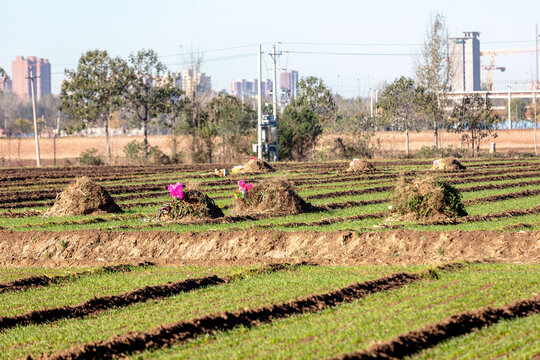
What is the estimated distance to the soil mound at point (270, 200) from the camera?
2394 centimetres

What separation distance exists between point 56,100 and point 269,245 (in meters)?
189

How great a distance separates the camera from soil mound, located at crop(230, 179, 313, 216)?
23938mm

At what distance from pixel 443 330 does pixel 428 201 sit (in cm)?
1196

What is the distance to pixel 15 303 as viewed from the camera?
42.4 ft

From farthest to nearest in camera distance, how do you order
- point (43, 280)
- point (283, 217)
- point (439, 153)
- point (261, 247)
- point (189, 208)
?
point (439, 153), point (283, 217), point (189, 208), point (261, 247), point (43, 280)

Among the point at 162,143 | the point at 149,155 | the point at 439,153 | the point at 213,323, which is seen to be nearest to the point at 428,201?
the point at 213,323

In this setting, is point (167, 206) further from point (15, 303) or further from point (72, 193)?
point (15, 303)

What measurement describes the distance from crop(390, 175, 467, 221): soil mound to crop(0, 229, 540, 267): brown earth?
3607 mm

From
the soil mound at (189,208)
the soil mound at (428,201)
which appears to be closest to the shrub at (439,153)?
the soil mound at (428,201)

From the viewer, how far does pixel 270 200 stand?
24.1m

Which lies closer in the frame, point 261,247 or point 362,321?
point 362,321

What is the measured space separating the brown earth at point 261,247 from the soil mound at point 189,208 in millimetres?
3250

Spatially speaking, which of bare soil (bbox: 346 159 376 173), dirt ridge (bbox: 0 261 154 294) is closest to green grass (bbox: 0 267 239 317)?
dirt ridge (bbox: 0 261 154 294)

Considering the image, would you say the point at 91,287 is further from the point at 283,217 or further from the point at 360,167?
the point at 360,167
